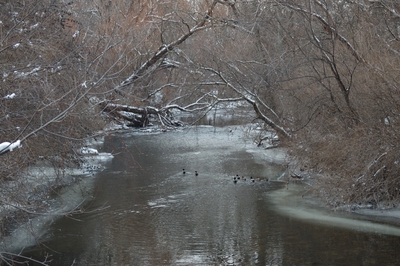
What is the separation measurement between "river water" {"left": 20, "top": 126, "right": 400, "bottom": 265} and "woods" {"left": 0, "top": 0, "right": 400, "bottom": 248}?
117cm

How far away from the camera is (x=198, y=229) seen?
33.2 ft

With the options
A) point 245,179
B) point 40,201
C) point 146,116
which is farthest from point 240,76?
point 40,201

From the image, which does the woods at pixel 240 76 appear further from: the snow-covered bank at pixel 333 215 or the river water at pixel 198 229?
the river water at pixel 198 229

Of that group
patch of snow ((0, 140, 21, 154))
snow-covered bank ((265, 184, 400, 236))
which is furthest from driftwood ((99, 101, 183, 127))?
patch of snow ((0, 140, 21, 154))

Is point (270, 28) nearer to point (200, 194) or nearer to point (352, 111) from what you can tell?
point (352, 111)

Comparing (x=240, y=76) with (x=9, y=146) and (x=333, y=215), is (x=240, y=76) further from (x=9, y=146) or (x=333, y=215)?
(x=9, y=146)

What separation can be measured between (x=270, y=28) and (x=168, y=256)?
10719mm

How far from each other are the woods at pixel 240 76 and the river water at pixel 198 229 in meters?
1.17

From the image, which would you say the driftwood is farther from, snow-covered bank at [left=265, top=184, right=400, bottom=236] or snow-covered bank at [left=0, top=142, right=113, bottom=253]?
snow-covered bank at [left=265, top=184, right=400, bottom=236]

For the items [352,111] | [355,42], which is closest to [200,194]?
[352,111]

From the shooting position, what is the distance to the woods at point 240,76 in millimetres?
7492

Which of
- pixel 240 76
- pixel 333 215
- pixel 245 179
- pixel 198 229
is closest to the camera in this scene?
pixel 198 229

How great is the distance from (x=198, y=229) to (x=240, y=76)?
7.98 m

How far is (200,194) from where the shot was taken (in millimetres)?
12945
